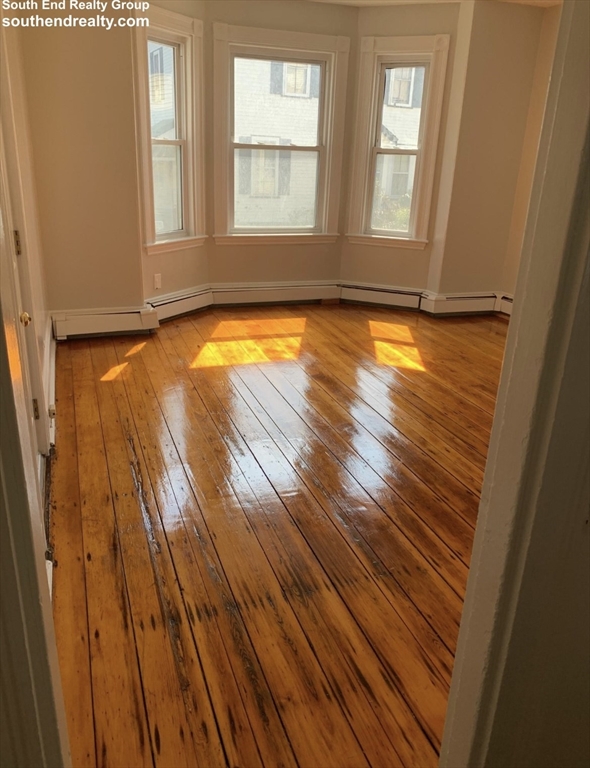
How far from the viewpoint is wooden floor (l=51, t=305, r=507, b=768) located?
153 cm

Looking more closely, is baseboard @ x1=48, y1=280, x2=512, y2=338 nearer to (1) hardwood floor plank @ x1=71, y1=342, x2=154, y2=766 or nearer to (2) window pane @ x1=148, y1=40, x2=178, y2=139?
(2) window pane @ x1=148, y1=40, x2=178, y2=139

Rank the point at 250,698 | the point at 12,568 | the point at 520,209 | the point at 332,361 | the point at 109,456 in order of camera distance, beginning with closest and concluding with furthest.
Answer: the point at 12,568 < the point at 250,698 < the point at 109,456 < the point at 332,361 < the point at 520,209

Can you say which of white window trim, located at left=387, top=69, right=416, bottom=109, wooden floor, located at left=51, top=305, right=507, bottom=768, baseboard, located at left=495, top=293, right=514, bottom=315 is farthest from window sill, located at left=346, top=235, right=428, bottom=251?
wooden floor, located at left=51, top=305, right=507, bottom=768

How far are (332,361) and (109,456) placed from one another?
6.41ft

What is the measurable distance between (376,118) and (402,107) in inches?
9.7

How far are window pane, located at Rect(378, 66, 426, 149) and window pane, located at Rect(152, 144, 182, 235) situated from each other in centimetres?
191

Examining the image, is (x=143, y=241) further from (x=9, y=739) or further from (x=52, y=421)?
(x=9, y=739)

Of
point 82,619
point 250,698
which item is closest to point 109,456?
point 82,619

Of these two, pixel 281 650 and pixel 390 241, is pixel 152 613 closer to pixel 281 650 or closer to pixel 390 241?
pixel 281 650

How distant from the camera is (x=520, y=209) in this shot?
17.9 feet

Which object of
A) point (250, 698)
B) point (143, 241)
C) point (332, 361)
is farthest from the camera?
point (143, 241)

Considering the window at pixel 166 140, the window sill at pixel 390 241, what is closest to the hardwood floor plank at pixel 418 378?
the window sill at pixel 390 241

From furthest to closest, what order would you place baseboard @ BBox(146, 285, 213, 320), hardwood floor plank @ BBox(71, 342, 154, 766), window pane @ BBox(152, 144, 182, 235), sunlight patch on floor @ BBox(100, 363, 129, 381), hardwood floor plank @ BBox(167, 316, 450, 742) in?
baseboard @ BBox(146, 285, 213, 320)
window pane @ BBox(152, 144, 182, 235)
sunlight patch on floor @ BBox(100, 363, 129, 381)
hardwood floor plank @ BBox(167, 316, 450, 742)
hardwood floor plank @ BBox(71, 342, 154, 766)

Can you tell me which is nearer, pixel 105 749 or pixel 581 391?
pixel 581 391
